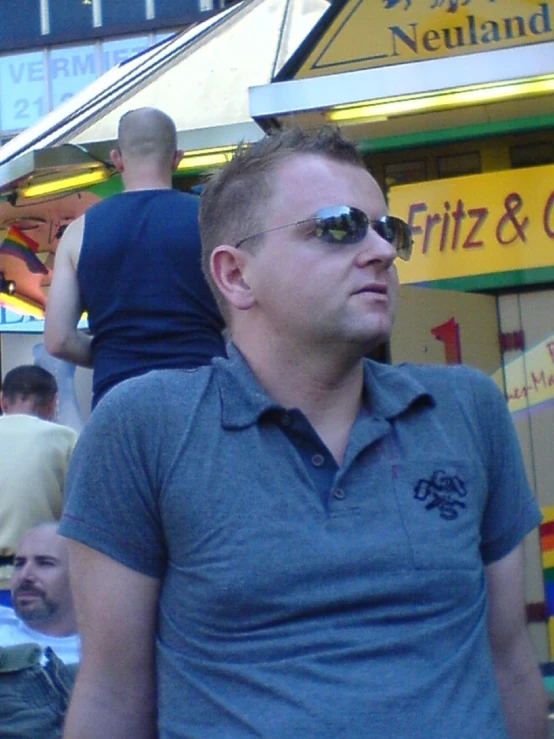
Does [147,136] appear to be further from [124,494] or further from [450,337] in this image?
[450,337]

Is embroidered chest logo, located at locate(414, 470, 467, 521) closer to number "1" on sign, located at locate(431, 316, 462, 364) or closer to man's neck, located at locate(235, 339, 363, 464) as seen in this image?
man's neck, located at locate(235, 339, 363, 464)

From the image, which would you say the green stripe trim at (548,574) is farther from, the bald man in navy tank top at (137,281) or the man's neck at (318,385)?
the man's neck at (318,385)

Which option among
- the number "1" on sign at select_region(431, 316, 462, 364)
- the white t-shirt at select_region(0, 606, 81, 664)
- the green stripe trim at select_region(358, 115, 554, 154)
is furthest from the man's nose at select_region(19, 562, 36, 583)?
the green stripe trim at select_region(358, 115, 554, 154)

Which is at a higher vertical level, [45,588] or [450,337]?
[450,337]

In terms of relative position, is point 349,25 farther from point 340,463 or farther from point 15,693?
point 340,463

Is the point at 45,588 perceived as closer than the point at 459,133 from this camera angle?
Yes

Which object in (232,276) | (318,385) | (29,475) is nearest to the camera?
(318,385)

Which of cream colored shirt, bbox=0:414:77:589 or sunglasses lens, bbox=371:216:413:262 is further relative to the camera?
cream colored shirt, bbox=0:414:77:589

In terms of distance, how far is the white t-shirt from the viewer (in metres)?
3.45

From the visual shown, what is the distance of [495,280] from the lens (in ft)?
20.6

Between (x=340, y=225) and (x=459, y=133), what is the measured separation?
4674 millimetres

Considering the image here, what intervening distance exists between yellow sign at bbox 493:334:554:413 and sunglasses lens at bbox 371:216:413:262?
4.06 metres

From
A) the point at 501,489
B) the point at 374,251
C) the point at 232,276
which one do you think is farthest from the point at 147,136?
the point at 501,489

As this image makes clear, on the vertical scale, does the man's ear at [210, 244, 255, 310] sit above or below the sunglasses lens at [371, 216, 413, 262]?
below
